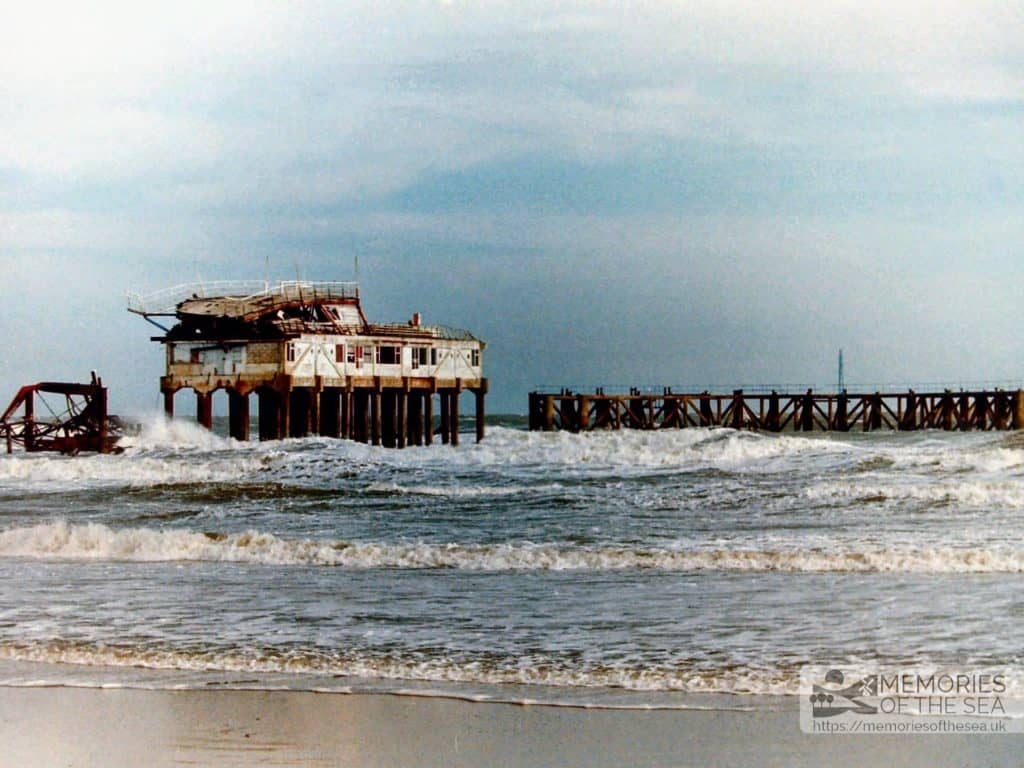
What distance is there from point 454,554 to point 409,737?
10.1 meters

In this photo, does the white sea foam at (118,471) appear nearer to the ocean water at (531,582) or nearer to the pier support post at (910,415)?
the ocean water at (531,582)

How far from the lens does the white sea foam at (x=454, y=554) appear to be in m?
Result: 16.7

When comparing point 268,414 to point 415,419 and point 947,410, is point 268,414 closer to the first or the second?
point 415,419

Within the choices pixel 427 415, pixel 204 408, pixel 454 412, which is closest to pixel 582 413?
pixel 454 412

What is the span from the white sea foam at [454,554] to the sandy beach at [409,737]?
26.7 feet

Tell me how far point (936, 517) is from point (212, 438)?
121 feet

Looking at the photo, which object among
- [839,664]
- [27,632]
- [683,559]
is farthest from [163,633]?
[683,559]

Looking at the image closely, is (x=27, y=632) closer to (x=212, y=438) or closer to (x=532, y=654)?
(x=532, y=654)

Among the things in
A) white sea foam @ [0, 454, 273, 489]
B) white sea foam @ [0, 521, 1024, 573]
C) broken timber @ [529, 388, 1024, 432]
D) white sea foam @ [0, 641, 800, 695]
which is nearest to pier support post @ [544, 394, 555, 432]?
broken timber @ [529, 388, 1024, 432]

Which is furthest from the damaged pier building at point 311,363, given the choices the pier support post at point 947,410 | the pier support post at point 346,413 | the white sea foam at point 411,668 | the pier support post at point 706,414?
the white sea foam at point 411,668

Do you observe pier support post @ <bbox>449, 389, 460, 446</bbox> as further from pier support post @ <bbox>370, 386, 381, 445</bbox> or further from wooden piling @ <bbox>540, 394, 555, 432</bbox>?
wooden piling @ <bbox>540, 394, 555, 432</bbox>

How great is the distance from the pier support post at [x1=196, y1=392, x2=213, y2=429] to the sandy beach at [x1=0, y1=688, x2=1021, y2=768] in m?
44.8

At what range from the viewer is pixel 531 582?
1594 centimetres

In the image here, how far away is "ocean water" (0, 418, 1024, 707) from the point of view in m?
10.6
